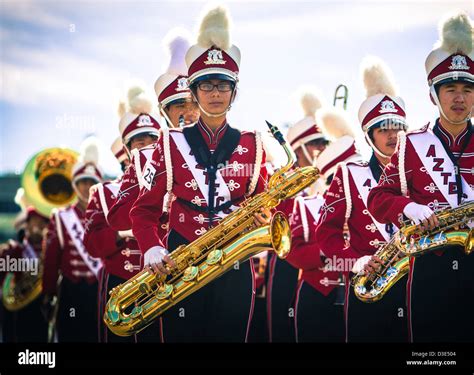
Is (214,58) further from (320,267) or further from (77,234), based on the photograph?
(77,234)

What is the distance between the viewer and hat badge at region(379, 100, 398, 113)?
7.84 metres

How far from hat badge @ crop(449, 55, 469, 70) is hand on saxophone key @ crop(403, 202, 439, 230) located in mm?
871

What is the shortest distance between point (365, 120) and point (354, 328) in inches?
52.0

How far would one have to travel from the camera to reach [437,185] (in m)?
7.23

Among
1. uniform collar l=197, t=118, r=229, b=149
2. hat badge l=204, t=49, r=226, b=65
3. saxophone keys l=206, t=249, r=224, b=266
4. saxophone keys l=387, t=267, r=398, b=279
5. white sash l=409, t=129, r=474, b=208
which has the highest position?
hat badge l=204, t=49, r=226, b=65

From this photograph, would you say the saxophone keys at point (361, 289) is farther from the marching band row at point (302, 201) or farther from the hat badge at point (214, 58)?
the hat badge at point (214, 58)

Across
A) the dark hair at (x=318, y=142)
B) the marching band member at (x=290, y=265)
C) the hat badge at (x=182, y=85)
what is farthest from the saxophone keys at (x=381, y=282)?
the dark hair at (x=318, y=142)

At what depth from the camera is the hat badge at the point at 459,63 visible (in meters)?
7.35

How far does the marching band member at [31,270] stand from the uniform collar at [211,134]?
2.81 meters

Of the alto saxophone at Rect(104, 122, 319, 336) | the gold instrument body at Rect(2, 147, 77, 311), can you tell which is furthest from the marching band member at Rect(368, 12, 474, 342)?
the gold instrument body at Rect(2, 147, 77, 311)

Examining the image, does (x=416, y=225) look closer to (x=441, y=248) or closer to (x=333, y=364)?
(x=441, y=248)

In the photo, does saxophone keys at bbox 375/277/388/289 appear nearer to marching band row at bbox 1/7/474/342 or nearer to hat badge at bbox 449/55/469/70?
marching band row at bbox 1/7/474/342

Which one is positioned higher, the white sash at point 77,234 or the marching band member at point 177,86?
the marching band member at point 177,86

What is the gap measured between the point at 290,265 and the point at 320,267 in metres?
0.75
